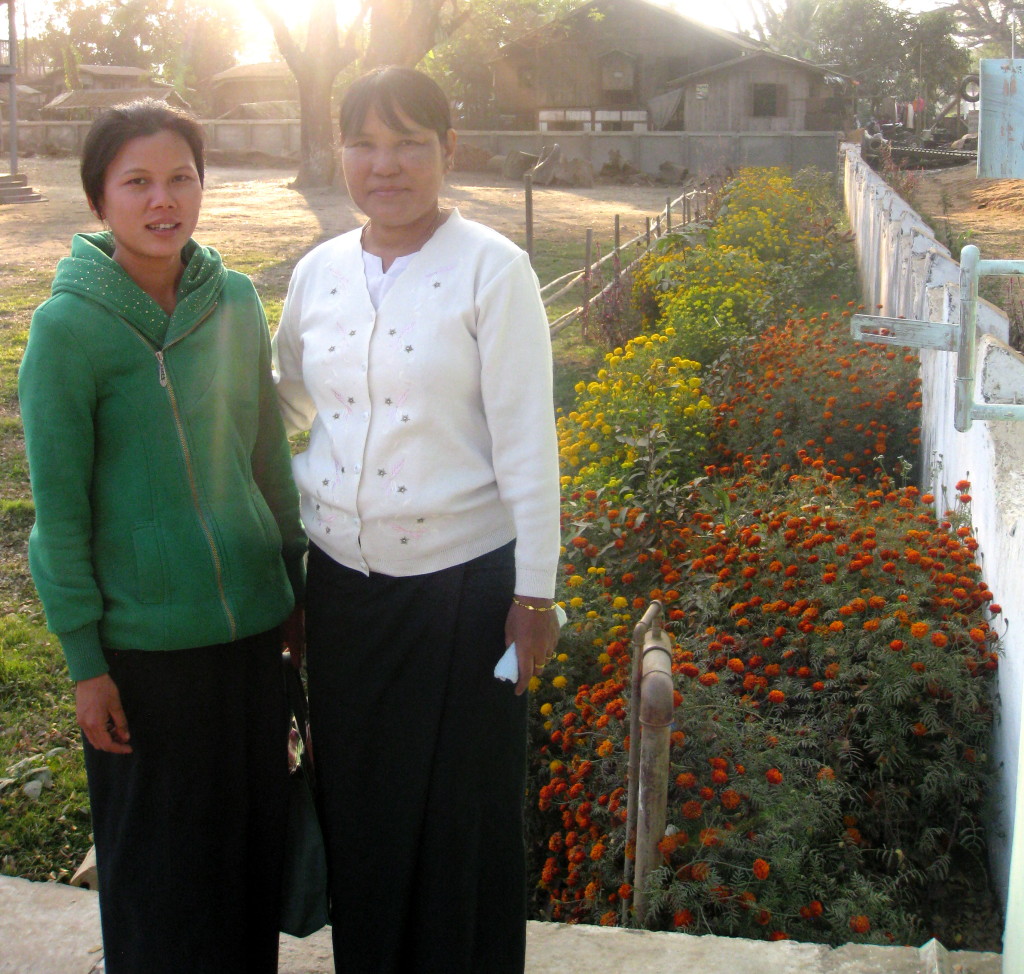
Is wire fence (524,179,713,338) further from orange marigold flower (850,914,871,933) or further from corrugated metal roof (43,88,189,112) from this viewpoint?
corrugated metal roof (43,88,189,112)

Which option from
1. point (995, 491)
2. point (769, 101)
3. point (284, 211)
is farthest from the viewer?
point (769, 101)

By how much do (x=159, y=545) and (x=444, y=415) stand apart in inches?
20.8

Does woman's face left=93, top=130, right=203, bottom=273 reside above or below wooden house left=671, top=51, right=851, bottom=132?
below

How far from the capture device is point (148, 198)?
6.39 ft

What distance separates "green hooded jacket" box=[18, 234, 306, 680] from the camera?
72.4 inches

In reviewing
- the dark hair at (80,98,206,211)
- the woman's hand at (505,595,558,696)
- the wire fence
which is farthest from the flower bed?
the wire fence

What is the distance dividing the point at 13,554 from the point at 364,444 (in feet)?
11.5

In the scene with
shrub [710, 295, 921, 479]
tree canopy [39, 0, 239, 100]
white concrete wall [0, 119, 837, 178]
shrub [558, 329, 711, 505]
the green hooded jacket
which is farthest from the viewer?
tree canopy [39, 0, 239, 100]

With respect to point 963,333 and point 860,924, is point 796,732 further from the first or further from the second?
point 963,333

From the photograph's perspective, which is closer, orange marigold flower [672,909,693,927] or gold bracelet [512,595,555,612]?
gold bracelet [512,595,555,612]

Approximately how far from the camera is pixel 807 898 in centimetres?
248

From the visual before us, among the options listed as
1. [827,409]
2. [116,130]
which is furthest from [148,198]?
[827,409]

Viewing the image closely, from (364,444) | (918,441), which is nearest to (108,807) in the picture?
(364,444)

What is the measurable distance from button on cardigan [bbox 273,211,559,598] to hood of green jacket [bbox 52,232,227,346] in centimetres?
23
